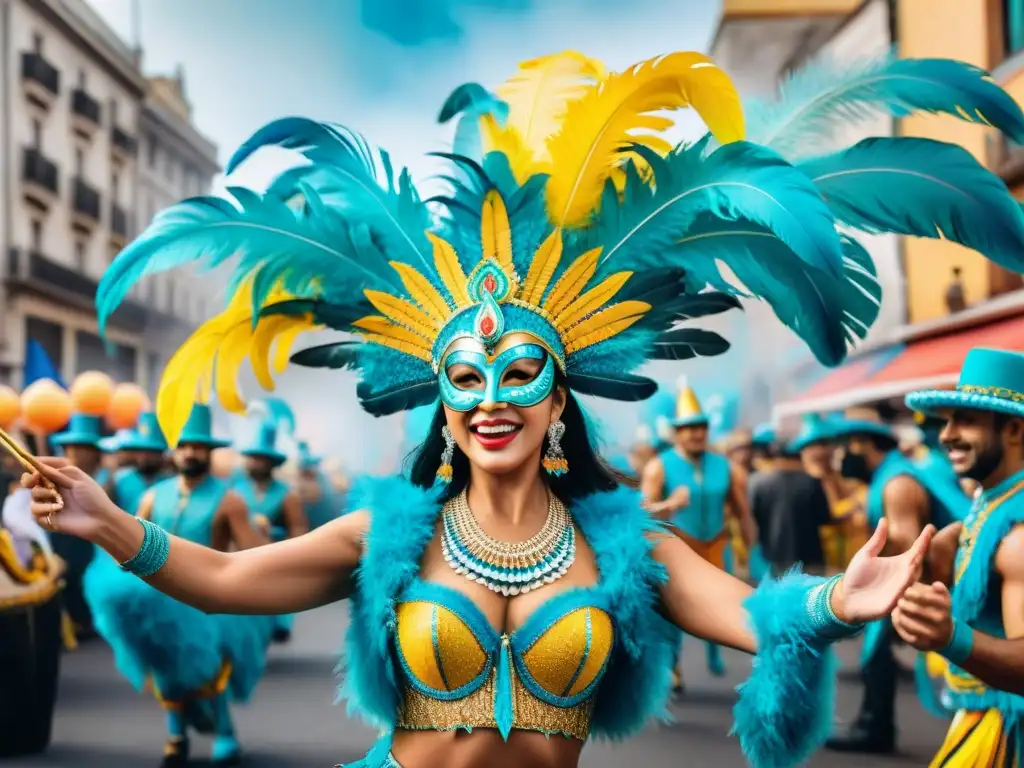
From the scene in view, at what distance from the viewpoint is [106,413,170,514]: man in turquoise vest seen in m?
8.99

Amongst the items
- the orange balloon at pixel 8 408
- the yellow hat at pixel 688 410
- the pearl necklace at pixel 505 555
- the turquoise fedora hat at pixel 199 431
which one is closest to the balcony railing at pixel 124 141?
the orange balloon at pixel 8 408

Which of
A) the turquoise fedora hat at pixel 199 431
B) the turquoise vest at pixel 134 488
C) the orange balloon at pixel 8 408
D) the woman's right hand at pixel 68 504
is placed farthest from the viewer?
the turquoise vest at pixel 134 488

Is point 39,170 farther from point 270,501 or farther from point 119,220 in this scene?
point 270,501

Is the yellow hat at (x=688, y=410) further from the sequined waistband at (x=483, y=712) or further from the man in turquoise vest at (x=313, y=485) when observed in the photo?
the sequined waistband at (x=483, y=712)

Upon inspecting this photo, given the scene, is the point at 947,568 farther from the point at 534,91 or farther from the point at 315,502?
the point at 315,502

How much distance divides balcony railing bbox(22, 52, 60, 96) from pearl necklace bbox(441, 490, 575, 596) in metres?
28.2

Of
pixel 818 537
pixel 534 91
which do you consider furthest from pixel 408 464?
pixel 818 537

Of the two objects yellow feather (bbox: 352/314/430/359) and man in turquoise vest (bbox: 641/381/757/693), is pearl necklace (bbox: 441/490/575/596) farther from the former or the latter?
man in turquoise vest (bbox: 641/381/757/693)

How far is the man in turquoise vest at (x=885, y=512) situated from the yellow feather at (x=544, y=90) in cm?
352

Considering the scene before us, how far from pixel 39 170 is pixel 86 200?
3475mm

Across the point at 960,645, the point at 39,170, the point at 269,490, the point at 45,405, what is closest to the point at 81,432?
the point at 45,405

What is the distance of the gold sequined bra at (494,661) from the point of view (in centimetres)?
300

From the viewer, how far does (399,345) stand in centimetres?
336

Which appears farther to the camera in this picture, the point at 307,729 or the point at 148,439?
the point at 148,439
